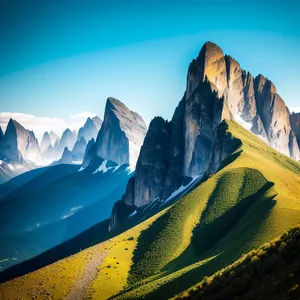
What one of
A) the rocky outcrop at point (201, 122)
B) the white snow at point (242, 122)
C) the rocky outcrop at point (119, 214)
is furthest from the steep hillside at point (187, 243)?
the rocky outcrop at point (119, 214)

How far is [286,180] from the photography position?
329 ft

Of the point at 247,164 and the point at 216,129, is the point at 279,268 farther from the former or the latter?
the point at 216,129

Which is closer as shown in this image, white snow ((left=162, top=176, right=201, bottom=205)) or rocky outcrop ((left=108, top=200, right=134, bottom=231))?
white snow ((left=162, top=176, right=201, bottom=205))

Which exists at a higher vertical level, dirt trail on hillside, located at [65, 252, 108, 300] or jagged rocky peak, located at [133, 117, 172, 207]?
jagged rocky peak, located at [133, 117, 172, 207]

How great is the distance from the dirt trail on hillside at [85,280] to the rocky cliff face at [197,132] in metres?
59.8

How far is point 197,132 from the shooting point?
156 metres

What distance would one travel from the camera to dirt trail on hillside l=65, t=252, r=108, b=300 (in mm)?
73500

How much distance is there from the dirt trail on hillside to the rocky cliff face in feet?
196

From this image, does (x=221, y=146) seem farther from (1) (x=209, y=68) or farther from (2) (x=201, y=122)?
(1) (x=209, y=68)

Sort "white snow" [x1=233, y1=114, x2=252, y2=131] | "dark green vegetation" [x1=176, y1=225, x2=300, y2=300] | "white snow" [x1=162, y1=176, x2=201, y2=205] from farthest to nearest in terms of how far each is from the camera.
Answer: "white snow" [x1=233, y1=114, x2=252, y2=131] → "white snow" [x1=162, y1=176, x2=201, y2=205] → "dark green vegetation" [x1=176, y1=225, x2=300, y2=300]

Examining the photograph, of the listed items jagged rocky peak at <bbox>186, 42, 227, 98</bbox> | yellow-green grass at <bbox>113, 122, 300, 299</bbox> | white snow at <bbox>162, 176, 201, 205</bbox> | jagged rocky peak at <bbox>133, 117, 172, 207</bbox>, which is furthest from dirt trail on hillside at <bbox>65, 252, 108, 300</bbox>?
jagged rocky peak at <bbox>186, 42, 227, 98</bbox>

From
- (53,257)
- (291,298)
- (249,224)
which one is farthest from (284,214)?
(53,257)

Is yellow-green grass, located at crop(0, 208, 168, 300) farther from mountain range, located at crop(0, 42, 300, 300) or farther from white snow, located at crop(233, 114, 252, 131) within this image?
white snow, located at crop(233, 114, 252, 131)

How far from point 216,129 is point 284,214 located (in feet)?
234
